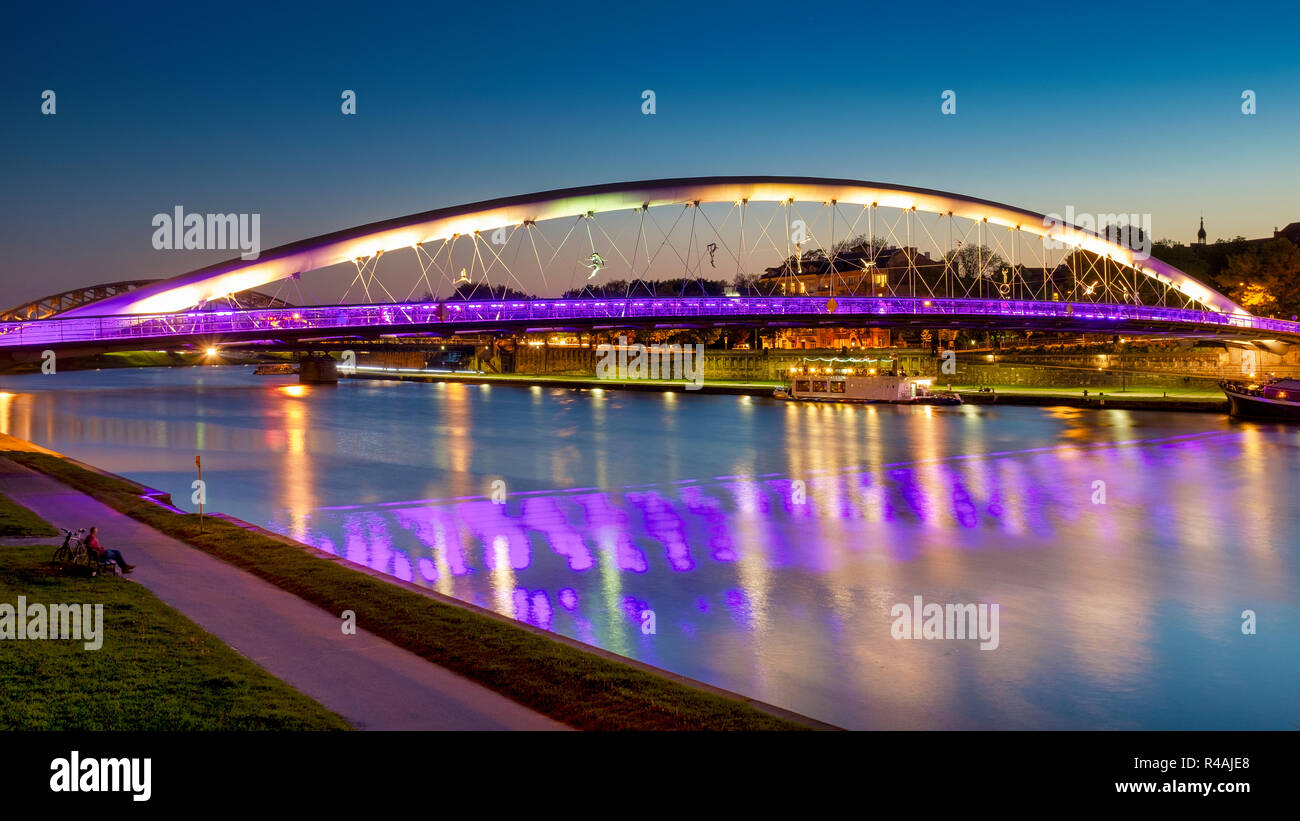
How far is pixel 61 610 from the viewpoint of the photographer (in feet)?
34.6

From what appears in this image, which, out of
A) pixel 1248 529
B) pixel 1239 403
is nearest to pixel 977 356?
pixel 1239 403

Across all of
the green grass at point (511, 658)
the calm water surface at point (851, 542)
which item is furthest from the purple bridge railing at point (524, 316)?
the green grass at point (511, 658)

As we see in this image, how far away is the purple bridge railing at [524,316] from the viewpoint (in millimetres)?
53469

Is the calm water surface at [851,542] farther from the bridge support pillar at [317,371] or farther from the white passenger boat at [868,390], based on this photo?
the bridge support pillar at [317,371]

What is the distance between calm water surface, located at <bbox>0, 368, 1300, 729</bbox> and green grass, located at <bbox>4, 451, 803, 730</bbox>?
1599 mm

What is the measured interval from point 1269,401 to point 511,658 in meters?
54.7
